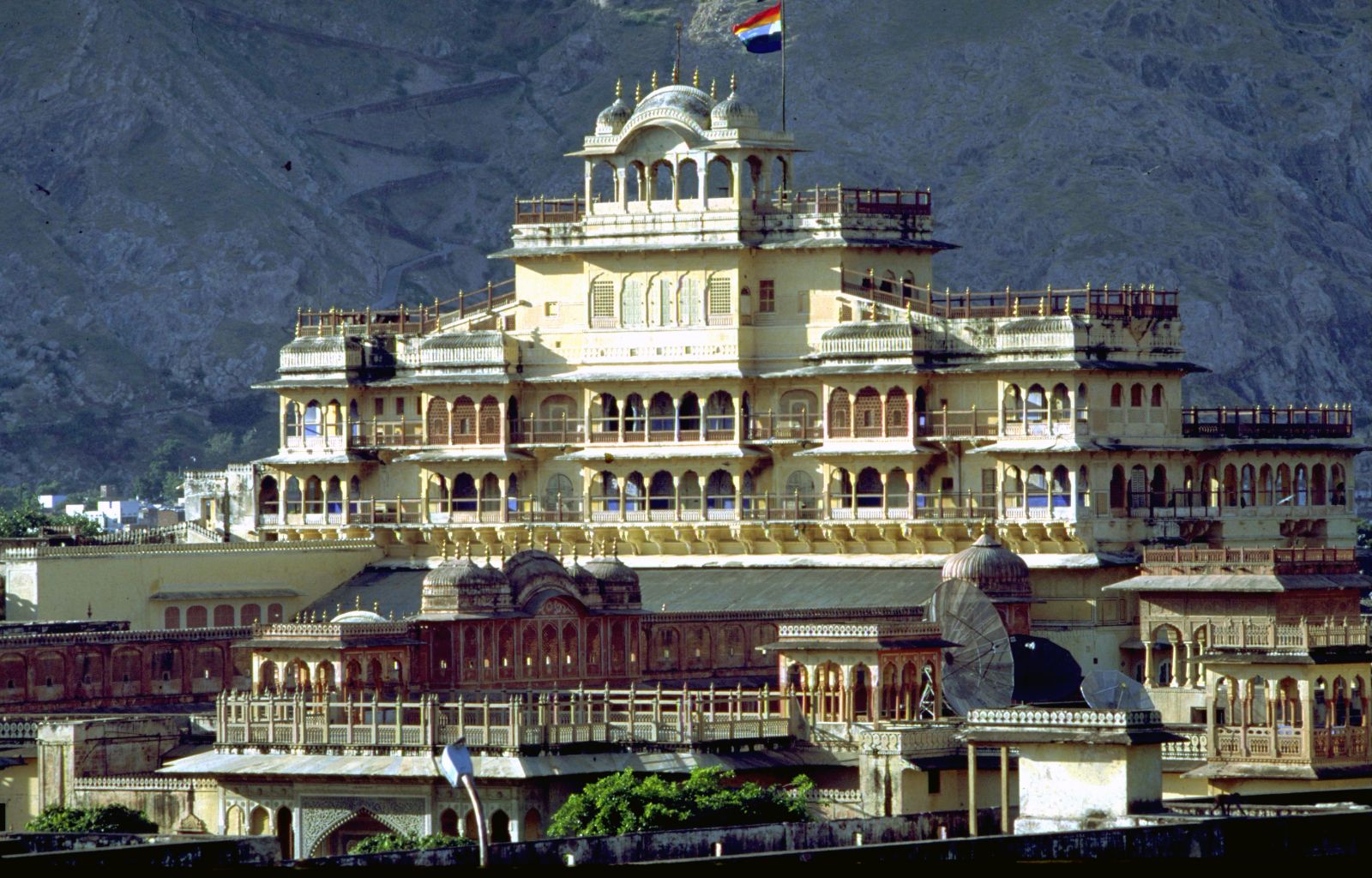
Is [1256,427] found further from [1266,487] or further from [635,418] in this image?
[635,418]

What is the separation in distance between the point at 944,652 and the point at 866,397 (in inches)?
807

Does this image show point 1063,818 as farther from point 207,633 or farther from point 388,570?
point 388,570

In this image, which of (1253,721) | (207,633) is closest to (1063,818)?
(1253,721)

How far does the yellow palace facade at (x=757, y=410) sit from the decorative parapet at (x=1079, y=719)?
3550cm

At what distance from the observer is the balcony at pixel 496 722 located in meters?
110

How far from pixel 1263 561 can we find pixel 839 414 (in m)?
18.0

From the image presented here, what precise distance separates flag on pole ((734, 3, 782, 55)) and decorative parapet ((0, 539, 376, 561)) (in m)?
19.9

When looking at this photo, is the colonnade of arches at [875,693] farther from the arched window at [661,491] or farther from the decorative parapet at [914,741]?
the arched window at [661,491]

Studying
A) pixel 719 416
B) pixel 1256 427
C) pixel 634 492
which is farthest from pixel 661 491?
pixel 1256 427

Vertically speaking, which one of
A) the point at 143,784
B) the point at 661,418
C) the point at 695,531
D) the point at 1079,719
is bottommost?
the point at 143,784

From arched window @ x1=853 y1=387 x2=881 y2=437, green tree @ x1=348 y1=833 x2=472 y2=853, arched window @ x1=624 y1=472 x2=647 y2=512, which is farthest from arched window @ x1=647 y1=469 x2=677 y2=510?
green tree @ x1=348 y1=833 x2=472 y2=853

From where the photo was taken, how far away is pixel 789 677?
Result: 118 m

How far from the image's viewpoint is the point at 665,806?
4058 inches

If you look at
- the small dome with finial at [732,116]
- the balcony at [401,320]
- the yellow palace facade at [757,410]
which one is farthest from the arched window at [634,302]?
the small dome with finial at [732,116]
